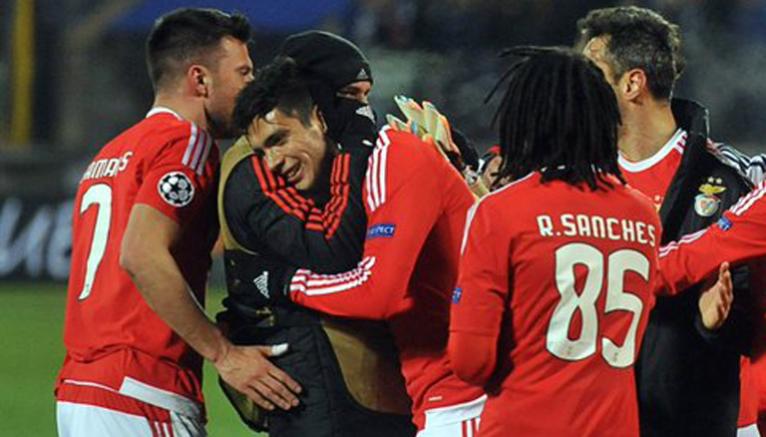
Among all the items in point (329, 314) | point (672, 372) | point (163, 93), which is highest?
point (163, 93)

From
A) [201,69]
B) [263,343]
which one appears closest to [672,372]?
[263,343]

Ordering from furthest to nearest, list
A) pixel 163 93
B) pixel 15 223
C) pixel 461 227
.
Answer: pixel 15 223, pixel 163 93, pixel 461 227

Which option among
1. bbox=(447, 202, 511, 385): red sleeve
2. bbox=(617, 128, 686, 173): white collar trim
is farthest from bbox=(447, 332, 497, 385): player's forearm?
bbox=(617, 128, 686, 173): white collar trim

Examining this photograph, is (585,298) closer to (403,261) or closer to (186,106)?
(403,261)

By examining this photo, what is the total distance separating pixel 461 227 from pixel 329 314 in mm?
465

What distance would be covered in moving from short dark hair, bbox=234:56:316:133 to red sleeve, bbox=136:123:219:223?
10.8 inches

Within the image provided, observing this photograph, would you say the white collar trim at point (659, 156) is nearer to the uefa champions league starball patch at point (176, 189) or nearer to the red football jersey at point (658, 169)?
the red football jersey at point (658, 169)

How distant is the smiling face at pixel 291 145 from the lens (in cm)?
473

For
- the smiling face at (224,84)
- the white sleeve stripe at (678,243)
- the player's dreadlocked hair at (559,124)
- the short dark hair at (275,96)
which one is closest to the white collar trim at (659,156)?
the white sleeve stripe at (678,243)

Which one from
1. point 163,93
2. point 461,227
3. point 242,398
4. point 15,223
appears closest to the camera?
point 461,227

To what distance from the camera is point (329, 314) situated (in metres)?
4.73

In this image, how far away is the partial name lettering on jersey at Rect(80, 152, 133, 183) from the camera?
16.8 feet

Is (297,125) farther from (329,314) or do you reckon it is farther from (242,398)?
(242,398)

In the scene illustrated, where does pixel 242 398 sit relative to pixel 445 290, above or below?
below
